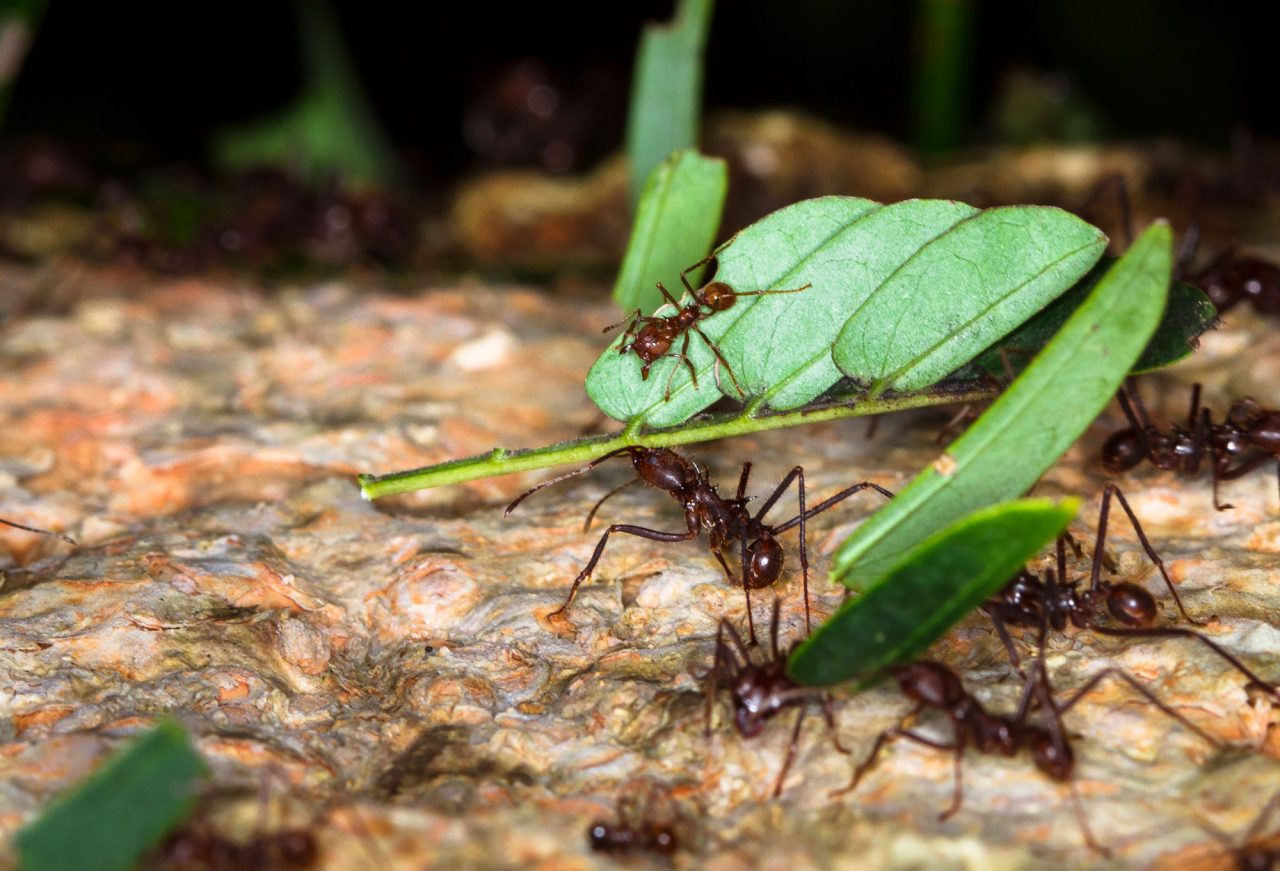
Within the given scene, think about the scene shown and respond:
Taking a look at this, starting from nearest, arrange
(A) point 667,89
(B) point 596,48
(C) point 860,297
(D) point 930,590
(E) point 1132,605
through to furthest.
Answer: (D) point 930,590 < (E) point 1132,605 < (C) point 860,297 < (A) point 667,89 < (B) point 596,48

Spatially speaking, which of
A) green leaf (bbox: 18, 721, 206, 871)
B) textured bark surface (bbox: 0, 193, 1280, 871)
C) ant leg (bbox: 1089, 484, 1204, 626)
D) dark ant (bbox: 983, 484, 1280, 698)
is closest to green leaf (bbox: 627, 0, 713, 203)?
textured bark surface (bbox: 0, 193, 1280, 871)

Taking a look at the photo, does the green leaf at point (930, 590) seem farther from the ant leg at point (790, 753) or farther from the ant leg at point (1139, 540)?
the ant leg at point (1139, 540)

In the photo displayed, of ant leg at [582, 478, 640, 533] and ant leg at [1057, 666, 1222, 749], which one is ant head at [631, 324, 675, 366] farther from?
ant leg at [1057, 666, 1222, 749]

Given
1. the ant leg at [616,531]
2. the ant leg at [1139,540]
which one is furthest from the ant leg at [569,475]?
the ant leg at [1139,540]

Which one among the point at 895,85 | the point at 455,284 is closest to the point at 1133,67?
the point at 895,85

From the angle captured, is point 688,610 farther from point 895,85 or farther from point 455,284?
point 895,85

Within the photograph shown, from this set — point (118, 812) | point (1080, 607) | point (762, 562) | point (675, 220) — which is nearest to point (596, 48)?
point (675, 220)

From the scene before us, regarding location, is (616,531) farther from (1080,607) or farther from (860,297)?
(1080,607)
